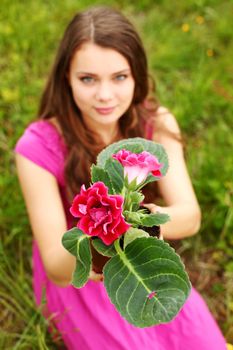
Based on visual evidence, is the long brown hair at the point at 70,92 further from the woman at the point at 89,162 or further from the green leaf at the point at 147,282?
the green leaf at the point at 147,282

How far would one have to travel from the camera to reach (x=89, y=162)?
181cm

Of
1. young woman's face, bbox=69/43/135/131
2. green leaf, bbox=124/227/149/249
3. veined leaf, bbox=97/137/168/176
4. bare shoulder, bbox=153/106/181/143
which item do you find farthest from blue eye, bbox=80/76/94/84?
green leaf, bbox=124/227/149/249

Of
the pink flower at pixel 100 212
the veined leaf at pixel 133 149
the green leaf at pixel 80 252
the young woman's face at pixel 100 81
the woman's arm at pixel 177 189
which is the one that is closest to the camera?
the pink flower at pixel 100 212

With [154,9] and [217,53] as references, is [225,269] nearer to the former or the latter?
[217,53]

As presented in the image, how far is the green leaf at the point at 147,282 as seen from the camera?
0.95 metres

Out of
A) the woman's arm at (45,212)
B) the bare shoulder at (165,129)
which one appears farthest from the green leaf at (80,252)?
the bare shoulder at (165,129)

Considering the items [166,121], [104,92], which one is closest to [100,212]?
[104,92]

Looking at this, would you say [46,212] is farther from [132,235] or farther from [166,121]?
[132,235]

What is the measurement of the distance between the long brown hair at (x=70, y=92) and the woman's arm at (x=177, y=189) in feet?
0.26

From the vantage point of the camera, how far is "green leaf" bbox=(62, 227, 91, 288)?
0.98m

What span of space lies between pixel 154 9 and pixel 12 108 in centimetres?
128

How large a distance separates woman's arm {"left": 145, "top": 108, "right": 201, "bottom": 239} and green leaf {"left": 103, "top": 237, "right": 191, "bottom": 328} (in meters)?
0.73

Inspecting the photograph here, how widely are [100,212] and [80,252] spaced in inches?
5.4

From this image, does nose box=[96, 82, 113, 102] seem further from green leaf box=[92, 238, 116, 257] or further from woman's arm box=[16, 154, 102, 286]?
green leaf box=[92, 238, 116, 257]
